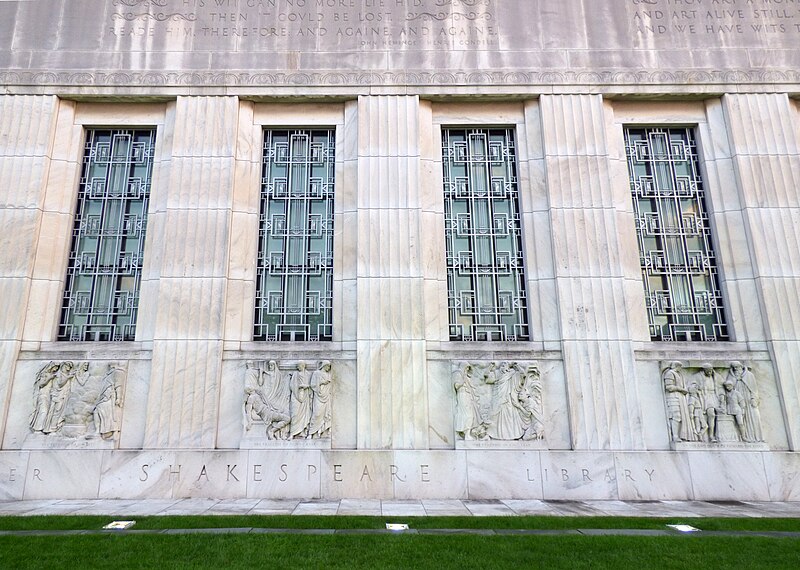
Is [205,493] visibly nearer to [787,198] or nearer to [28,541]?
[28,541]

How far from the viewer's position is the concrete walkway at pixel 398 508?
10078mm

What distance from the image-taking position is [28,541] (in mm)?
7871

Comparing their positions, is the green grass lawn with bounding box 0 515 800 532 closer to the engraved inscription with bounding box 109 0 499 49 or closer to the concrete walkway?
the concrete walkway

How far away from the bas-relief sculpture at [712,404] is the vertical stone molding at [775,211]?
86cm

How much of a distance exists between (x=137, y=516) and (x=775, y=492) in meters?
13.1

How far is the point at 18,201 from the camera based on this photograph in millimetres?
13320

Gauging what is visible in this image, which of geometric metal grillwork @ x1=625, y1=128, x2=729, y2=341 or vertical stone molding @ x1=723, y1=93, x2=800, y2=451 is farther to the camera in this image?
geometric metal grillwork @ x1=625, y1=128, x2=729, y2=341

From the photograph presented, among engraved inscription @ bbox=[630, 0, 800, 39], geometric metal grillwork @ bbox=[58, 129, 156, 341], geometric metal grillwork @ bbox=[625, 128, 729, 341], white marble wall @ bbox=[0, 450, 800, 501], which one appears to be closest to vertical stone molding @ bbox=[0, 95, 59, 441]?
geometric metal grillwork @ bbox=[58, 129, 156, 341]

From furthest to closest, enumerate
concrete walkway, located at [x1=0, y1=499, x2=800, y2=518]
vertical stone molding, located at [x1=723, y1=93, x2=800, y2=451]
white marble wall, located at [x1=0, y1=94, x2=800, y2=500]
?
vertical stone molding, located at [x1=723, y1=93, x2=800, y2=451] < white marble wall, located at [x1=0, y1=94, x2=800, y2=500] < concrete walkway, located at [x1=0, y1=499, x2=800, y2=518]

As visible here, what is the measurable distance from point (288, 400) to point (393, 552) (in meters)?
5.51

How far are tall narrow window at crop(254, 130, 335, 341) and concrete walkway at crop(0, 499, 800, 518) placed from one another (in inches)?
155

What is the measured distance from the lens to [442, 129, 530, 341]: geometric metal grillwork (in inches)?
519

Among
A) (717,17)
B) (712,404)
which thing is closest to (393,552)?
(712,404)

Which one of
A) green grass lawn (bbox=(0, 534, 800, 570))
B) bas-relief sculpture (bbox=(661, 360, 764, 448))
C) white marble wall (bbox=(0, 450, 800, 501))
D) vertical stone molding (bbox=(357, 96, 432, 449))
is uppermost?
vertical stone molding (bbox=(357, 96, 432, 449))
